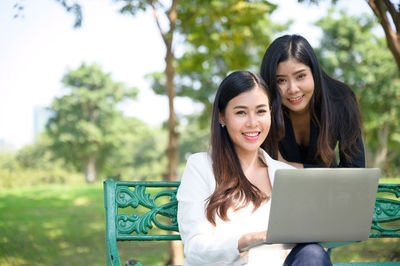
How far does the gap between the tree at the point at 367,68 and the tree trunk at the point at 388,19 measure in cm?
1365

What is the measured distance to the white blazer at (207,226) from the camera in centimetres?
177

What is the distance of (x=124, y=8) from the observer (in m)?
5.24

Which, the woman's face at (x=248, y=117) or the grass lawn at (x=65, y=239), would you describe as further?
the grass lawn at (x=65, y=239)

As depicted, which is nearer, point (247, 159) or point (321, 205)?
point (321, 205)

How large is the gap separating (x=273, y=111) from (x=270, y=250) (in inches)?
28.9

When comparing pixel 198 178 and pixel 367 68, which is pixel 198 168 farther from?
pixel 367 68

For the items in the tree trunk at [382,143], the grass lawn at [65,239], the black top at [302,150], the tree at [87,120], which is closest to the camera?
the black top at [302,150]

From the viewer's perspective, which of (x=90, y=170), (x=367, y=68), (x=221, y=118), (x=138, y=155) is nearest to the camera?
(x=221, y=118)

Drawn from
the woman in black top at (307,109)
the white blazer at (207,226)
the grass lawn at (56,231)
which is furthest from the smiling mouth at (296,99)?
the grass lawn at (56,231)

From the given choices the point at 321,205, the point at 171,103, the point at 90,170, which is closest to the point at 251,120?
the point at 321,205

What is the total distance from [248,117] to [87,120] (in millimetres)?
29977

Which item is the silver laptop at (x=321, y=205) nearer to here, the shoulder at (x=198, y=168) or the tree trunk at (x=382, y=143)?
the shoulder at (x=198, y=168)

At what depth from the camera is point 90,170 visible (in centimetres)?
3016

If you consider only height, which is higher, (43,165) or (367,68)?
(367,68)
